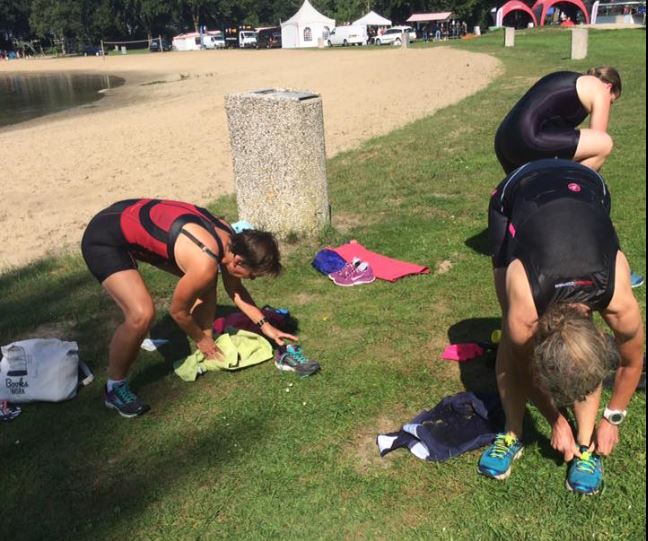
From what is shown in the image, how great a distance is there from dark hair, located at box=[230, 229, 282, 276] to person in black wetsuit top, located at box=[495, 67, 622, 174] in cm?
209

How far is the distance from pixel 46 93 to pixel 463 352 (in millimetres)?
33539

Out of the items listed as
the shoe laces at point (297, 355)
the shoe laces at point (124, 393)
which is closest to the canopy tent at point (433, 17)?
the shoe laces at point (297, 355)

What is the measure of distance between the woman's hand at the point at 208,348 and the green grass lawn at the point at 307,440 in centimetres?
15

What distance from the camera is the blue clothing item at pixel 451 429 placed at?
10.2 feet

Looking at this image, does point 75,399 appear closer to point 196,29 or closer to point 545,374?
point 545,374

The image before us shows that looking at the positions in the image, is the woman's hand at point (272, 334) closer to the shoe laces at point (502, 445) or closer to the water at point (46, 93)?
the shoe laces at point (502, 445)

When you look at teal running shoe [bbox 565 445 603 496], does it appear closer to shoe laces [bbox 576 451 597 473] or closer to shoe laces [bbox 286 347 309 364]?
shoe laces [bbox 576 451 597 473]

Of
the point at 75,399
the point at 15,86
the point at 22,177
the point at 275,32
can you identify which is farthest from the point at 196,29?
the point at 75,399

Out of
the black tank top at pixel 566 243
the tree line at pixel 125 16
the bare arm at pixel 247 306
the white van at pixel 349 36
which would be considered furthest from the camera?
the tree line at pixel 125 16

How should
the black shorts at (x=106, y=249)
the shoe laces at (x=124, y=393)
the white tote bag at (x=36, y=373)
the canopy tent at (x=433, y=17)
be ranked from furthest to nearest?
the canopy tent at (x=433, y=17) → the white tote bag at (x=36, y=373) → the shoe laces at (x=124, y=393) → the black shorts at (x=106, y=249)

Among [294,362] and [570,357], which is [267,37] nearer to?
[294,362]

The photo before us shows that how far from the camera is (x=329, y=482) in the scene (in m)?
Result: 2.99

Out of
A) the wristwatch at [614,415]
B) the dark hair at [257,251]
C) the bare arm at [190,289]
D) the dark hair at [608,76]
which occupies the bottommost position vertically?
the wristwatch at [614,415]

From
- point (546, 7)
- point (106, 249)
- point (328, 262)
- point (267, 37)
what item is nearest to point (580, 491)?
point (106, 249)
